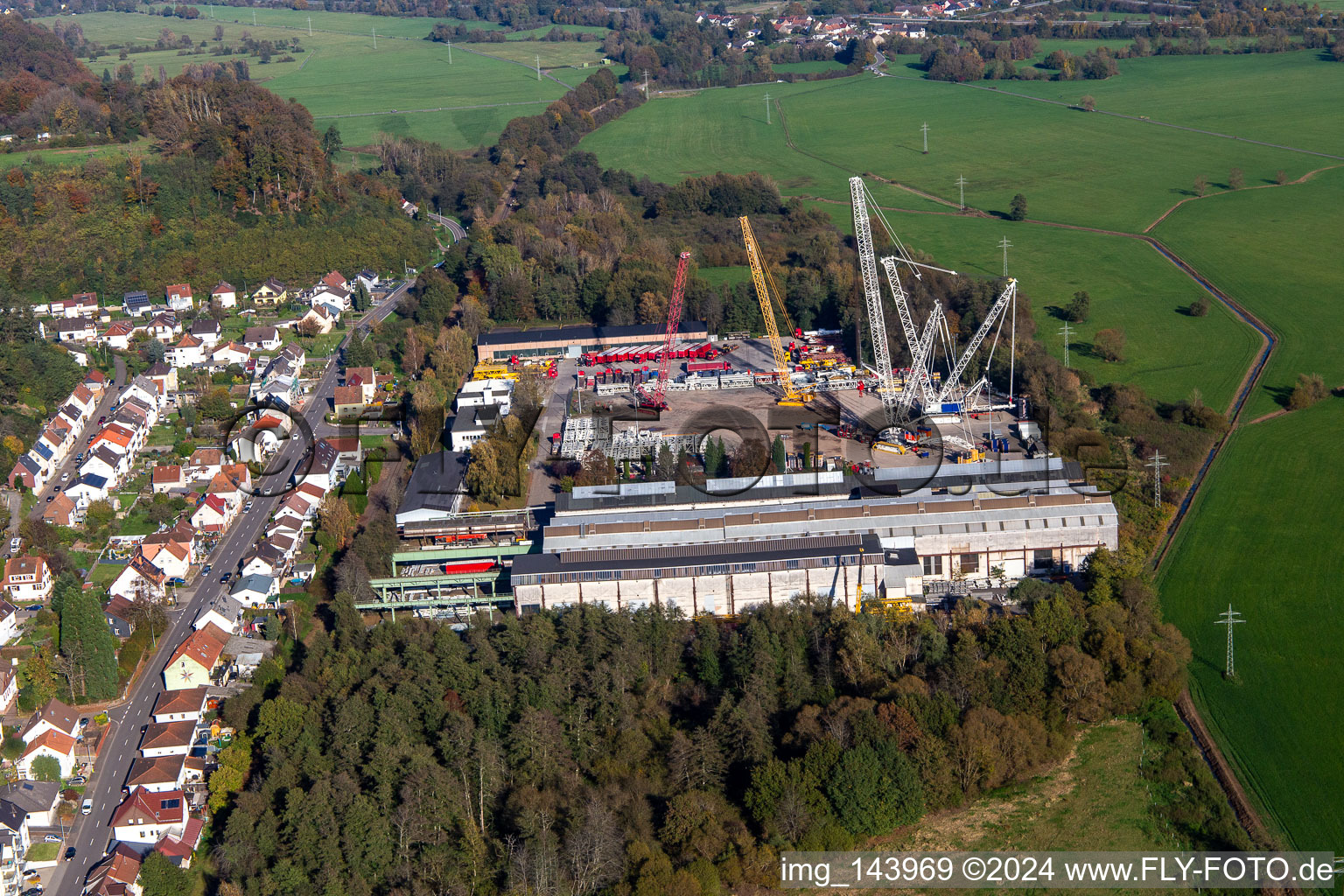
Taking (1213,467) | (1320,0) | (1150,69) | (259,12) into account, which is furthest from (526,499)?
(259,12)

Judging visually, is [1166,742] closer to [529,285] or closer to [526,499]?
[526,499]

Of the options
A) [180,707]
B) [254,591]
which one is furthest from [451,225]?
[180,707]

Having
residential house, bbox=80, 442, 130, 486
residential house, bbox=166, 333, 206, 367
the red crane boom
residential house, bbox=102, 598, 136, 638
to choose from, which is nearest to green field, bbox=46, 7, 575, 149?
residential house, bbox=166, 333, 206, 367

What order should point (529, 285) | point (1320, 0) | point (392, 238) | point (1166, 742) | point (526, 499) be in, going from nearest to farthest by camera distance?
point (1166, 742) → point (526, 499) → point (529, 285) → point (392, 238) → point (1320, 0)

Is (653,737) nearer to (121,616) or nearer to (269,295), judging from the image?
(121,616)

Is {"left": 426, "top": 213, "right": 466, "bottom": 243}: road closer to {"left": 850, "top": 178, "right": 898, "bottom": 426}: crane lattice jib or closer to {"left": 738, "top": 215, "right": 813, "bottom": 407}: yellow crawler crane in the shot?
{"left": 738, "top": 215, "right": 813, "bottom": 407}: yellow crawler crane
